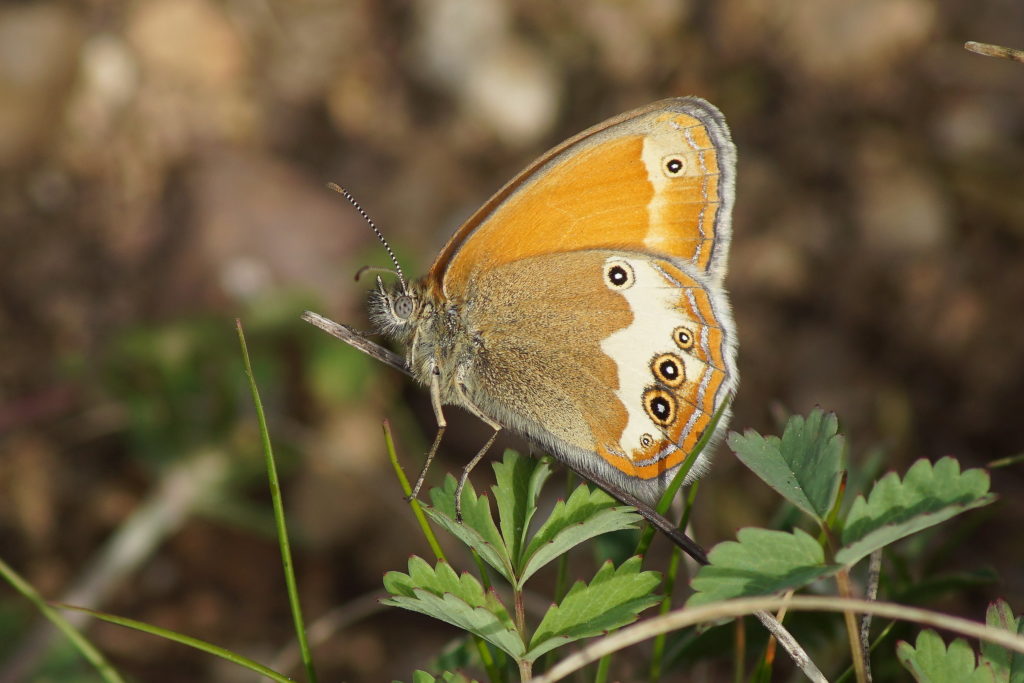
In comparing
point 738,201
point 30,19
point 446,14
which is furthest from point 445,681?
point 30,19

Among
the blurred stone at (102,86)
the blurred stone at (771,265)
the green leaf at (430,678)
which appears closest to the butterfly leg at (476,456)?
the green leaf at (430,678)

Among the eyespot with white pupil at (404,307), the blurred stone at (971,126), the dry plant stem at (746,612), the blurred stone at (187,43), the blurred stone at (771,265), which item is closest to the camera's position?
the dry plant stem at (746,612)

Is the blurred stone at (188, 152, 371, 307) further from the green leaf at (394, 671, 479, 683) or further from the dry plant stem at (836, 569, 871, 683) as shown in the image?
the dry plant stem at (836, 569, 871, 683)

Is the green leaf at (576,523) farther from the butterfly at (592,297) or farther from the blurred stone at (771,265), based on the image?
the blurred stone at (771,265)

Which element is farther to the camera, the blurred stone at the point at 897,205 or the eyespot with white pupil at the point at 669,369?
the blurred stone at the point at 897,205

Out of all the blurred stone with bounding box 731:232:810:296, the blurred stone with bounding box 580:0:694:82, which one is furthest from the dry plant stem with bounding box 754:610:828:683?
the blurred stone with bounding box 580:0:694:82

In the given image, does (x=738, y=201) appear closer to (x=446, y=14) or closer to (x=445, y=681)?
(x=446, y=14)

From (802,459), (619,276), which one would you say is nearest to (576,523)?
(802,459)
